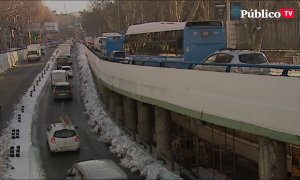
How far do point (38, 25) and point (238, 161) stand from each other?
151m

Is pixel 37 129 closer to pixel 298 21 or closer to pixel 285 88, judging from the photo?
pixel 285 88

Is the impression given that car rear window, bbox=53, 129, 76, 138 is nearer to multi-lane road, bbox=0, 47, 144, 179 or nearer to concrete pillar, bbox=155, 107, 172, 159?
multi-lane road, bbox=0, 47, 144, 179

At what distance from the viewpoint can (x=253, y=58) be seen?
680 inches

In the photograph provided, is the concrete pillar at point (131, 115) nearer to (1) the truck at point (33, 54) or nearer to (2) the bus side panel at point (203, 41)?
(2) the bus side panel at point (203, 41)

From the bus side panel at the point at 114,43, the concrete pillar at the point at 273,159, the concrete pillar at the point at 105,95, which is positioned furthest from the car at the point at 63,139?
the bus side panel at the point at 114,43

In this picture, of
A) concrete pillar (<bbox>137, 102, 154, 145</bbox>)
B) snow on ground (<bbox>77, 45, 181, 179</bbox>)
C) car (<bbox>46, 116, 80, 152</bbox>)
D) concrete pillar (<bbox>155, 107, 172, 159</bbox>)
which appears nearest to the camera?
snow on ground (<bbox>77, 45, 181, 179</bbox>)

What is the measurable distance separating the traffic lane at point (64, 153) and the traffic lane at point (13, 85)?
2.24 meters

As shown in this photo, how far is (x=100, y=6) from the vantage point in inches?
4530

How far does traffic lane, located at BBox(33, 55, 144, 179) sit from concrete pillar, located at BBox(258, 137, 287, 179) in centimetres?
765

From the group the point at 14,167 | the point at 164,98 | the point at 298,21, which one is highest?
the point at 298,21

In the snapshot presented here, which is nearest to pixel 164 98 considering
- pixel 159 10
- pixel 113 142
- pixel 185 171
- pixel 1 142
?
pixel 185 171

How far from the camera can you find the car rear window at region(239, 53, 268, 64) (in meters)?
17.0

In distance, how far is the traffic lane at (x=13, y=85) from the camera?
117 ft

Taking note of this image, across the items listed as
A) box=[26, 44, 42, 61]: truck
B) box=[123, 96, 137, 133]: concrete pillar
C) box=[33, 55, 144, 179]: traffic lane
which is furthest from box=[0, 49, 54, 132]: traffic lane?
box=[123, 96, 137, 133]: concrete pillar
